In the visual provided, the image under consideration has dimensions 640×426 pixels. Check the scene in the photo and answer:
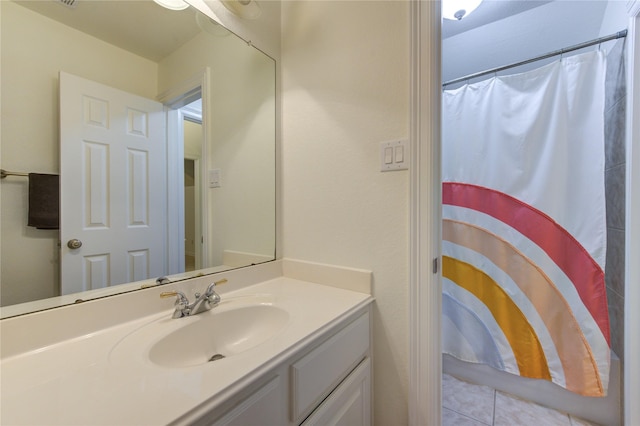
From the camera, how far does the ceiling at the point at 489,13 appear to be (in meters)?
1.54

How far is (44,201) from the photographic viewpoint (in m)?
0.65

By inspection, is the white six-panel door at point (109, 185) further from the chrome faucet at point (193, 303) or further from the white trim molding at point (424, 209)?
the white trim molding at point (424, 209)

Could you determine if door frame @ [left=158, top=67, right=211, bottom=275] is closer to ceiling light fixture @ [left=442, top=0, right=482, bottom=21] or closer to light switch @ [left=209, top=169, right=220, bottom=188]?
light switch @ [left=209, top=169, right=220, bottom=188]

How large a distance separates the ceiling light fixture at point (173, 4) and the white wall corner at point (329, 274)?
1089 mm

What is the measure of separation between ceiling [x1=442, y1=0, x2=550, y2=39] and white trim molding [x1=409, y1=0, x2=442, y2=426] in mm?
1125

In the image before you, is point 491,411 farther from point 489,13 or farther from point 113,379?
point 489,13

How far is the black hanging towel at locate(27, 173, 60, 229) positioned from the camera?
2.08 feet

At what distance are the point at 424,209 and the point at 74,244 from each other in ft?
3.54

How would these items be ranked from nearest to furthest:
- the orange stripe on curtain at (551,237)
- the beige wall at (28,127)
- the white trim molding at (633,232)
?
the beige wall at (28,127) → the white trim molding at (633,232) → the orange stripe on curtain at (551,237)

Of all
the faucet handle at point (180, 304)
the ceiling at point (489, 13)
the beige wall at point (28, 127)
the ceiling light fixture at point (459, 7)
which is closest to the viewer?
the beige wall at point (28, 127)

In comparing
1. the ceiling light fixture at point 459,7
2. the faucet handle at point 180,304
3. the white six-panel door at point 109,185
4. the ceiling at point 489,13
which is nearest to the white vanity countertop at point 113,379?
the faucet handle at point 180,304

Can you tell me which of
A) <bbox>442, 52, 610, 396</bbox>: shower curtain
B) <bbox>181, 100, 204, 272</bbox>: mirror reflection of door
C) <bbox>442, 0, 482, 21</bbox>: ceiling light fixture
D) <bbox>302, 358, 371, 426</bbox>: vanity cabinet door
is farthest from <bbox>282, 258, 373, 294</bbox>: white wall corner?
<bbox>442, 0, 482, 21</bbox>: ceiling light fixture

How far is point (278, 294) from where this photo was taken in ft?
3.24

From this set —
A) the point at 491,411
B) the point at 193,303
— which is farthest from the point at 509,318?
the point at 193,303
